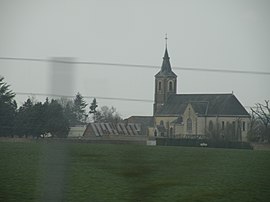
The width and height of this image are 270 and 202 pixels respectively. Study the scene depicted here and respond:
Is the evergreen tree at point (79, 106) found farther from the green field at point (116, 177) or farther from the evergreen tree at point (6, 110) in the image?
the evergreen tree at point (6, 110)

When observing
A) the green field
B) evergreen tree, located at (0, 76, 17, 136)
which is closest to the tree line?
evergreen tree, located at (0, 76, 17, 136)

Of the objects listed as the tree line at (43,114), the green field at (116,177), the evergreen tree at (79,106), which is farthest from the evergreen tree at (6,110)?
the evergreen tree at (79,106)

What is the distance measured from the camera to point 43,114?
9.82 ft

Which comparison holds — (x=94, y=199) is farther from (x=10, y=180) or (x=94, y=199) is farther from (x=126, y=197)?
(x=10, y=180)

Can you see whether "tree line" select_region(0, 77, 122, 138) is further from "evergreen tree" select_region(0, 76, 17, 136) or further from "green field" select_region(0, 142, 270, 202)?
"green field" select_region(0, 142, 270, 202)

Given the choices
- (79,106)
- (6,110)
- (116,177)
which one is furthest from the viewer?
(6,110)

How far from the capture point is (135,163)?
3.00m

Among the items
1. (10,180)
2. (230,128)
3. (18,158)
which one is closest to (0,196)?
(10,180)

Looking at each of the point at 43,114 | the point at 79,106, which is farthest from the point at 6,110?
the point at 79,106

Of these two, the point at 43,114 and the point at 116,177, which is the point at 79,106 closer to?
the point at 43,114

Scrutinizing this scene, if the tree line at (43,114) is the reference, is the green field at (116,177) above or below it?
below

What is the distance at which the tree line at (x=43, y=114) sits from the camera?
110 inches

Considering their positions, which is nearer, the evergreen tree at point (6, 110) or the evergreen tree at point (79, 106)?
the evergreen tree at point (79, 106)

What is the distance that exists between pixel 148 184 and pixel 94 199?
4.96 feet
